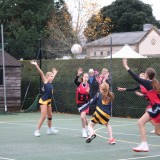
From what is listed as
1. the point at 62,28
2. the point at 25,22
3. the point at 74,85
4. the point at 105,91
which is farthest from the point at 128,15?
the point at 105,91

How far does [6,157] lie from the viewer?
10.7 m

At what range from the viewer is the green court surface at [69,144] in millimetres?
10812

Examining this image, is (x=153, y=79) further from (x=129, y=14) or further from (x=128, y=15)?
(x=129, y=14)

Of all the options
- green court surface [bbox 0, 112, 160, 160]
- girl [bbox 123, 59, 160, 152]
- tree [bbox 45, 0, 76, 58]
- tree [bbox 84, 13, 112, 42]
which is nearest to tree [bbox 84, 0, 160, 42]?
tree [bbox 84, 13, 112, 42]

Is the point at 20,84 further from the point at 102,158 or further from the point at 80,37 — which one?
the point at 80,37

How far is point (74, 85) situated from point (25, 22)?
28.1 m

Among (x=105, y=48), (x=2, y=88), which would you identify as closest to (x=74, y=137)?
(x=2, y=88)

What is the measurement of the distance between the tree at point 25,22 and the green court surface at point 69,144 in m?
28.7

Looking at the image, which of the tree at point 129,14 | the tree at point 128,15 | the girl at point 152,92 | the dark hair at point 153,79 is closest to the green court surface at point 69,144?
the girl at point 152,92

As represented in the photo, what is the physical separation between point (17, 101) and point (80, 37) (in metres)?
20.8

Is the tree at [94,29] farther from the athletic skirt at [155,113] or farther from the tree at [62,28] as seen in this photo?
the athletic skirt at [155,113]

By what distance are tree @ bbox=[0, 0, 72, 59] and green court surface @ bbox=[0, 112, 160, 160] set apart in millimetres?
28650

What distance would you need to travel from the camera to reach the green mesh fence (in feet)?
69.9

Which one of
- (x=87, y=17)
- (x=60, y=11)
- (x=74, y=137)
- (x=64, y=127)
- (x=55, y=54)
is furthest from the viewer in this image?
(x=60, y=11)
